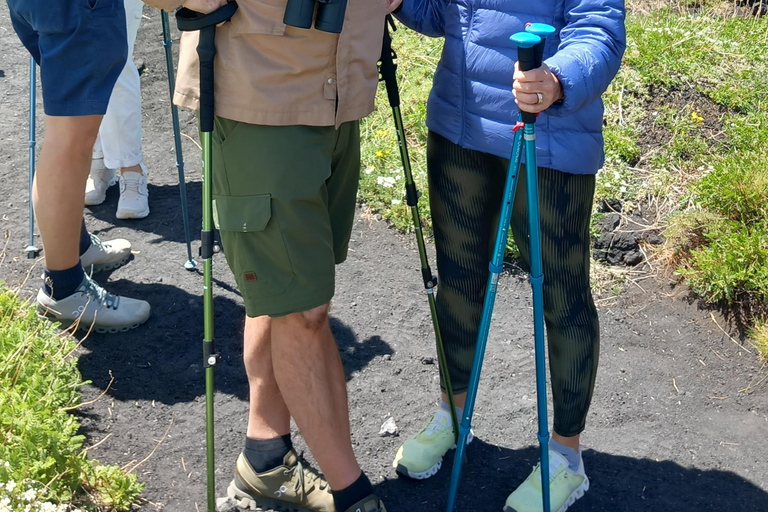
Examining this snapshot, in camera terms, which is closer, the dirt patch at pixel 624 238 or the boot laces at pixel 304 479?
the boot laces at pixel 304 479

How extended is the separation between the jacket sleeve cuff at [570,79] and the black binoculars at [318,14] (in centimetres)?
60

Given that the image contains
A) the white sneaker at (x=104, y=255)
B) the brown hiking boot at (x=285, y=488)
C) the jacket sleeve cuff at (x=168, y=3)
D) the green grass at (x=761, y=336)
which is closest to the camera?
the jacket sleeve cuff at (x=168, y=3)

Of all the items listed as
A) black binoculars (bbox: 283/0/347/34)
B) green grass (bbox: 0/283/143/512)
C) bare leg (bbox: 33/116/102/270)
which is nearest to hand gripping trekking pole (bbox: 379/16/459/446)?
black binoculars (bbox: 283/0/347/34)

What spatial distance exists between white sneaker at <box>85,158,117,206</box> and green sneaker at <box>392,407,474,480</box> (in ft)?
9.18

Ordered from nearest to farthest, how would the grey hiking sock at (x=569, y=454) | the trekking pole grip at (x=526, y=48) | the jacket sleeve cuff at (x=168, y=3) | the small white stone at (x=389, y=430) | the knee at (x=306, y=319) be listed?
1. the trekking pole grip at (x=526, y=48)
2. the jacket sleeve cuff at (x=168, y=3)
3. the knee at (x=306, y=319)
4. the grey hiking sock at (x=569, y=454)
5. the small white stone at (x=389, y=430)

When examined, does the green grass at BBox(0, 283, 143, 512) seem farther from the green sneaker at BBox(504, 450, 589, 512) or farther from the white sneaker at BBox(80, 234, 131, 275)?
the green sneaker at BBox(504, 450, 589, 512)

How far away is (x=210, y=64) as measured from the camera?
243 cm

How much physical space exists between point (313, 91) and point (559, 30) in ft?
2.53

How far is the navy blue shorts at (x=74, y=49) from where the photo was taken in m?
3.53

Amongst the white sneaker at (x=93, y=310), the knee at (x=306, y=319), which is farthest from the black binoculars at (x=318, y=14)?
the white sneaker at (x=93, y=310)

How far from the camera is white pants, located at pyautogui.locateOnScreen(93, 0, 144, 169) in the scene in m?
4.77

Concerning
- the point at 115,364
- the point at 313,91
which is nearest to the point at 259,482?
the point at 115,364

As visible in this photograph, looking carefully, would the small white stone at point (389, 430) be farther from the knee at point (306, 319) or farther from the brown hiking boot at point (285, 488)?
the knee at point (306, 319)

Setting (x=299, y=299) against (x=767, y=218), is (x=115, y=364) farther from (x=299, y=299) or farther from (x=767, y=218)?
(x=767, y=218)
